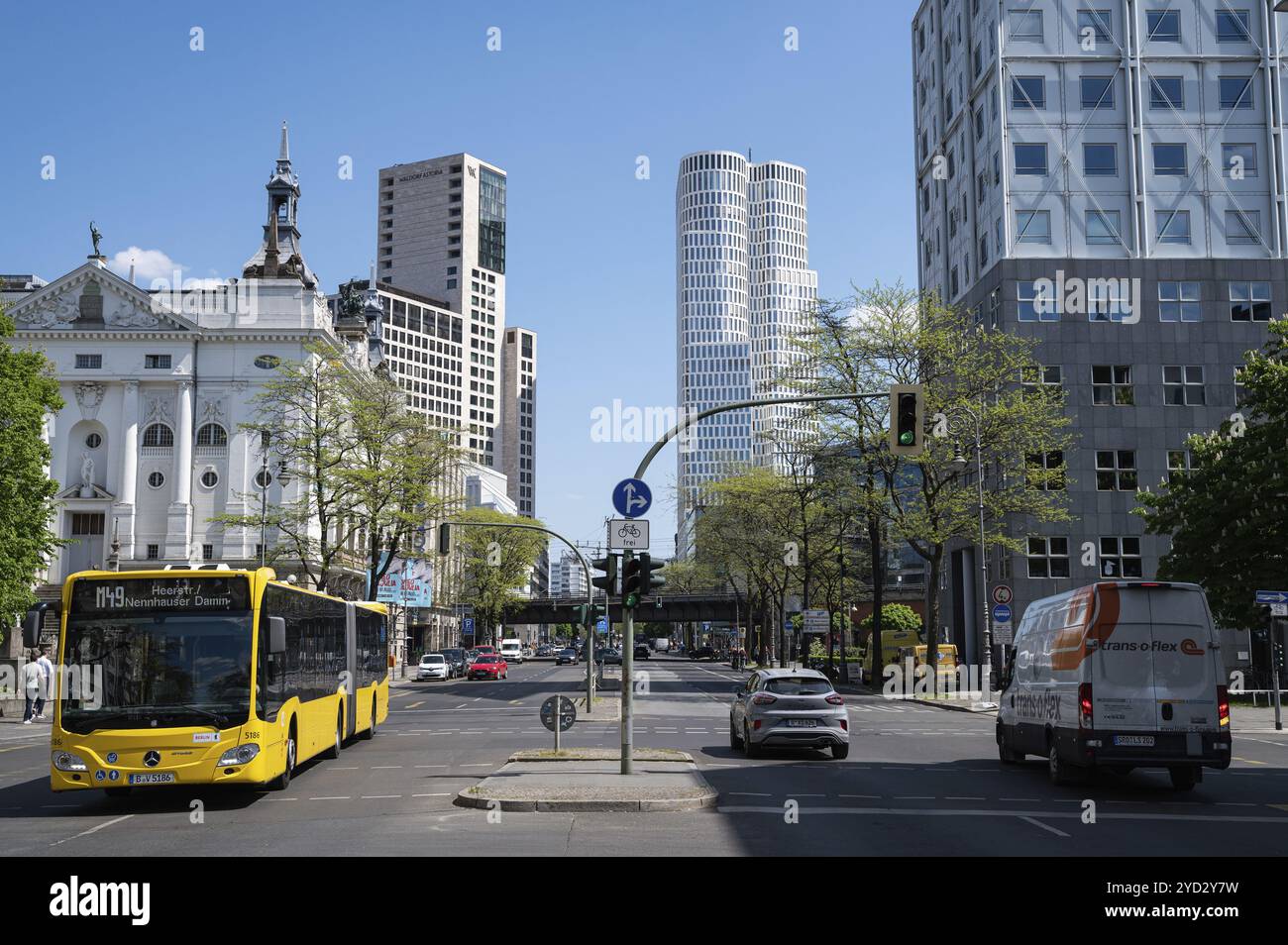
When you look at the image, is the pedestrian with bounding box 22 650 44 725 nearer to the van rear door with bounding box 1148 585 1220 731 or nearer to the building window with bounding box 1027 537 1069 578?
the van rear door with bounding box 1148 585 1220 731

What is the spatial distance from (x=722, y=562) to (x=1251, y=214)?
35.6m

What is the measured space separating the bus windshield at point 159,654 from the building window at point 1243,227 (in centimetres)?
5690

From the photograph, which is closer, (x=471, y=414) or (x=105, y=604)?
(x=105, y=604)

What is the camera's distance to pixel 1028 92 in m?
60.2

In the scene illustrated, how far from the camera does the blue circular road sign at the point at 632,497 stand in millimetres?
18125

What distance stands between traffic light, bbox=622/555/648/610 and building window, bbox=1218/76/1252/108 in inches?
2132

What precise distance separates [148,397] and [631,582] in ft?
211

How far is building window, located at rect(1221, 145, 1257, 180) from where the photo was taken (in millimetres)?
59625

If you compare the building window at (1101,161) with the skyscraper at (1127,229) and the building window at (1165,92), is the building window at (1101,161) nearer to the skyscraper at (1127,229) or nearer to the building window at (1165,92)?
the skyscraper at (1127,229)

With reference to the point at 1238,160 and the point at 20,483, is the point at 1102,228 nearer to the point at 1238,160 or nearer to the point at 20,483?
the point at 1238,160

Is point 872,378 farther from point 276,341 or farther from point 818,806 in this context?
point 276,341

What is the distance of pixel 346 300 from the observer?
92.0 meters

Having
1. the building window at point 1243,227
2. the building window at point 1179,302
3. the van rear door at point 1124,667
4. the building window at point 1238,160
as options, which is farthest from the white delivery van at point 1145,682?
the building window at point 1238,160
